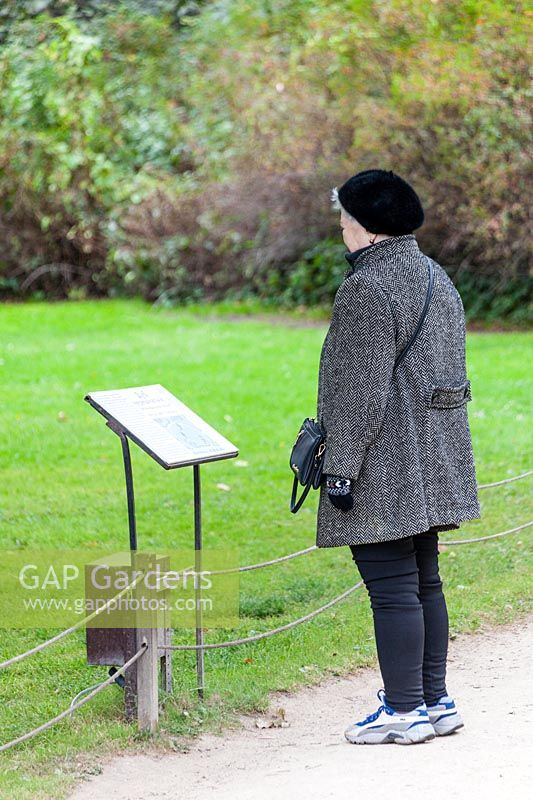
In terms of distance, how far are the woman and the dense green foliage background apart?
34.2ft

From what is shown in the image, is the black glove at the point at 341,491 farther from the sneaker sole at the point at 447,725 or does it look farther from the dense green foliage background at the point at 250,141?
the dense green foliage background at the point at 250,141

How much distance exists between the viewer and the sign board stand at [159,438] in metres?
4.58

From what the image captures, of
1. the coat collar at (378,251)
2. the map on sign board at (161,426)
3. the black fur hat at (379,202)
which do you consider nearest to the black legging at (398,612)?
the map on sign board at (161,426)

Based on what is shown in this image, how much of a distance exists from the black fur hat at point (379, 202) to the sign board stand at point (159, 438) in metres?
1.10

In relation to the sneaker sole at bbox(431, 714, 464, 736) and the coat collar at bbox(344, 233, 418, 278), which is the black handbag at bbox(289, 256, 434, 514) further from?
the sneaker sole at bbox(431, 714, 464, 736)

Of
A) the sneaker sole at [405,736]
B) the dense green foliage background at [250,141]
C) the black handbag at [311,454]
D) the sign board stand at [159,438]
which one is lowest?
the dense green foliage background at [250,141]

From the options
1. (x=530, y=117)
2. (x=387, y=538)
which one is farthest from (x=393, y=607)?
(x=530, y=117)

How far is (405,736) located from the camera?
4340 mm

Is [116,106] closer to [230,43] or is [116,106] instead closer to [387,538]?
[230,43]

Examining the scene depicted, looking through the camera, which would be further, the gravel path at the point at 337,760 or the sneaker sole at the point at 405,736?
the sneaker sole at the point at 405,736

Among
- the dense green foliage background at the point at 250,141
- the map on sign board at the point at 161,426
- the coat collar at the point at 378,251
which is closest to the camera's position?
the coat collar at the point at 378,251

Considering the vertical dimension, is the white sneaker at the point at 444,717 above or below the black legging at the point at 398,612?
below

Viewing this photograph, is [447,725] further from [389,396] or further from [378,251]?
[378,251]

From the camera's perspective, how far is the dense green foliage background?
1468 cm
